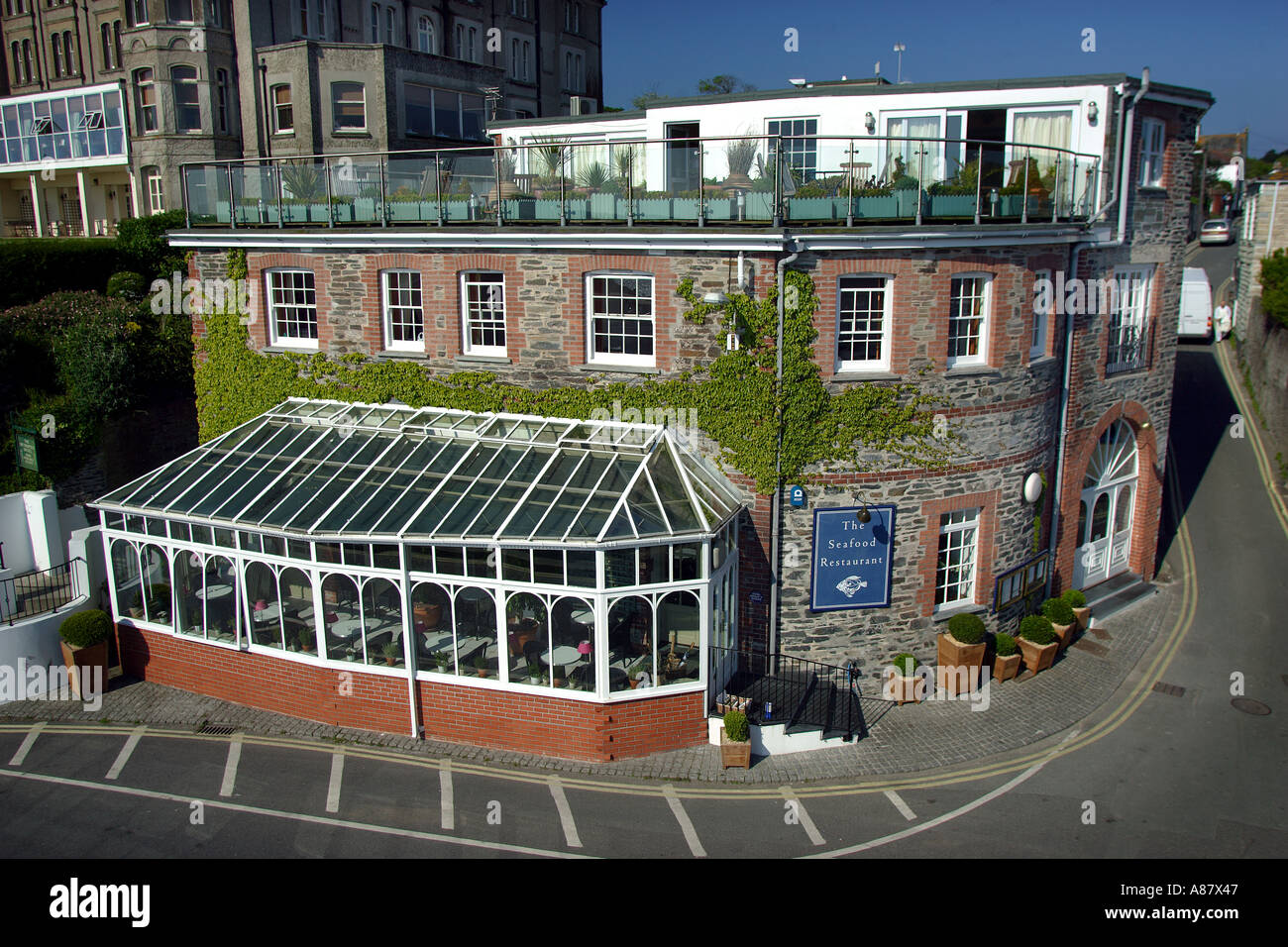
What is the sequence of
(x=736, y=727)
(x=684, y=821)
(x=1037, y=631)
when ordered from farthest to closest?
1. (x=1037, y=631)
2. (x=736, y=727)
3. (x=684, y=821)

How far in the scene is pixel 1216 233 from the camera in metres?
55.9

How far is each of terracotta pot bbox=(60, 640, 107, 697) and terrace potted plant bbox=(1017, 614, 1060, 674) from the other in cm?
1707

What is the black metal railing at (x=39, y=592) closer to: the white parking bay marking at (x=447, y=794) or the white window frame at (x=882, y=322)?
the white parking bay marking at (x=447, y=794)

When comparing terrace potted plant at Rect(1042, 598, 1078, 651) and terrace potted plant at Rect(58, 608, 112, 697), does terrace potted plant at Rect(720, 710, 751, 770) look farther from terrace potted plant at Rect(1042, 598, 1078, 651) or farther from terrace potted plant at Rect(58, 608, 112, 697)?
terrace potted plant at Rect(58, 608, 112, 697)

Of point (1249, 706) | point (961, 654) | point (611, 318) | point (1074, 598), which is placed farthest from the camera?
point (1074, 598)

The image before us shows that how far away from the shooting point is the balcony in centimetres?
1491

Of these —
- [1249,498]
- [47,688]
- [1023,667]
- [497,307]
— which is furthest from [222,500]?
[1249,498]

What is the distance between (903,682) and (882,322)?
638 cm

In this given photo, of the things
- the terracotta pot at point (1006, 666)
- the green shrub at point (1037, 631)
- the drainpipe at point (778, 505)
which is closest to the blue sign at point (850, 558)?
the drainpipe at point (778, 505)

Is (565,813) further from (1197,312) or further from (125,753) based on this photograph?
(1197,312)

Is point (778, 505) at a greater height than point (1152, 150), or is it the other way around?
point (1152, 150)

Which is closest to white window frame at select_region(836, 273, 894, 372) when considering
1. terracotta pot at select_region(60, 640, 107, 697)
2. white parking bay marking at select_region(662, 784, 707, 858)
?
white parking bay marking at select_region(662, 784, 707, 858)

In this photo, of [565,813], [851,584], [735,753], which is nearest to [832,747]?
[735,753]
